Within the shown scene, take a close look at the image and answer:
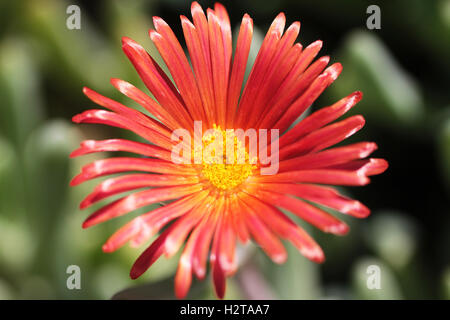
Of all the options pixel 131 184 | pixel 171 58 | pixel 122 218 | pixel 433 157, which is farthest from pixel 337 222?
pixel 433 157

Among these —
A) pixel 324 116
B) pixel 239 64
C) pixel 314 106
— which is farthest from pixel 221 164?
pixel 314 106

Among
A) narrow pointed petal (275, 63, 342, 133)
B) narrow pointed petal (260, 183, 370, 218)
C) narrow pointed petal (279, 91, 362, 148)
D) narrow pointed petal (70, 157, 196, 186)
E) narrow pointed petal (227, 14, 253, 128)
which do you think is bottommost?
narrow pointed petal (260, 183, 370, 218)

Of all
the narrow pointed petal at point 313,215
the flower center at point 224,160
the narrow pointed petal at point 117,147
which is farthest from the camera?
the flower center at point 224,160

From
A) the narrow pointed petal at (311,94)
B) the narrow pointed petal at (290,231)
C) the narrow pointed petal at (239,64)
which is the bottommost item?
the narrow pointed petal at (290,231)

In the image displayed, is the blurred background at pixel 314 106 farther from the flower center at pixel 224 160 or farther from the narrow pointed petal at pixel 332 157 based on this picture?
the narrow pointed petal at pixel 332 157


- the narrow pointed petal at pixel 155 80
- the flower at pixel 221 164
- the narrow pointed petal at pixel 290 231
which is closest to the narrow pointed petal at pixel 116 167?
the flower at pixel 221 164

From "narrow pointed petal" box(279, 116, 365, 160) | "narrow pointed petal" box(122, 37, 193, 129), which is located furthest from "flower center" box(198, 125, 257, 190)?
"narrow pointed petal" box(279, 116, 365, 160)

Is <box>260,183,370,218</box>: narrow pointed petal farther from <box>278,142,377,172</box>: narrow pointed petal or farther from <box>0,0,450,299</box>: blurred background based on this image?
<box>0,0,450,299</box>: blurred background

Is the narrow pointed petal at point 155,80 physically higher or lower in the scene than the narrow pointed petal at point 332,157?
higher
